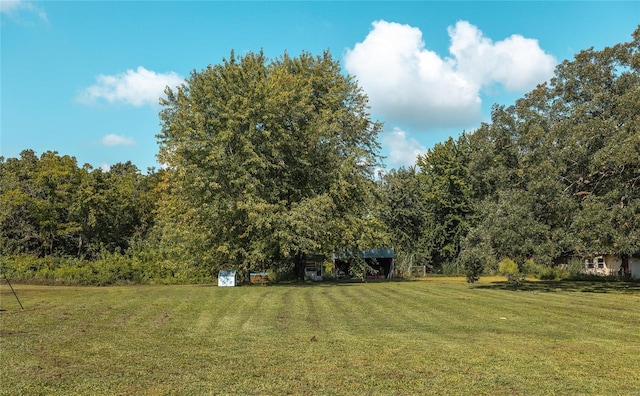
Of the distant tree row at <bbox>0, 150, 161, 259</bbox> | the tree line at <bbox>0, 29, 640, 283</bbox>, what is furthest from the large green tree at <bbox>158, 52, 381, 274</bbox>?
the distant tree row at <bbox>0, 150, 161, 259</bbox>

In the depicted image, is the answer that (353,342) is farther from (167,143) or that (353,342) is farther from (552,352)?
(167,143)

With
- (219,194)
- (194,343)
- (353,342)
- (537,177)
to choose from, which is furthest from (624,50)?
(194,343)

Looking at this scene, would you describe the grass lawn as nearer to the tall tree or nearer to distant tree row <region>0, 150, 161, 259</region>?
distant tree row <region>0, 150, 161, 259</region>

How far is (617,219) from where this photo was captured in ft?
72.8

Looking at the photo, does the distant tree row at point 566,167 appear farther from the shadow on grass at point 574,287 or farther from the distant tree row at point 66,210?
the distant tree row at point 66,210

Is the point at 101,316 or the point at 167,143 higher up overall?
the point at 167,143

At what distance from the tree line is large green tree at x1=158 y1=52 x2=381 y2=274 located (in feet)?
0.30

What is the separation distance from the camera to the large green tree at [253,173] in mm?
25750

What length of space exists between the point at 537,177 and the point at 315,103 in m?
15.0

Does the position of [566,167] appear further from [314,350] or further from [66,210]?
[66,210]

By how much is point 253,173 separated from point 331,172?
5716 millimetres

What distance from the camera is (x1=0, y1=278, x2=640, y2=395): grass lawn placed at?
6246 millimetres

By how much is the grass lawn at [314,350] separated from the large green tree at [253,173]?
36.5 feet

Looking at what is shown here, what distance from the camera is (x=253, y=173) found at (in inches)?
1027
